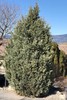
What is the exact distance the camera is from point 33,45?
501 inches

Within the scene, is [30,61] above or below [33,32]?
below

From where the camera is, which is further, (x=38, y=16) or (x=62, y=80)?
(x=62, y=80)

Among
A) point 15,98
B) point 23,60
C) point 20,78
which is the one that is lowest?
point 15,98

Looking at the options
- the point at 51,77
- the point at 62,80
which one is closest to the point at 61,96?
the point at 51,77

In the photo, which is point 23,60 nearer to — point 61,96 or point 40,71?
point 40,71

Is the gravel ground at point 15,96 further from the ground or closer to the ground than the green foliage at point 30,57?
closer to the ground

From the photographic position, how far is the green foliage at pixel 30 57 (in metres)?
12.6

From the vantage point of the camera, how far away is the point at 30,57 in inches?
500

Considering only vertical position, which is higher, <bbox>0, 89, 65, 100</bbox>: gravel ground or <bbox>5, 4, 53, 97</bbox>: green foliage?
<bbox>5, 4, 53, 97</bbox>: green foliage

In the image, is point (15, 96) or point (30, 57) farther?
point (15, 96)

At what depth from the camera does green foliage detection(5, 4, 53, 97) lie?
1258 cm

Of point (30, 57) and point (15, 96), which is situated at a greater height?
point (30, 57)

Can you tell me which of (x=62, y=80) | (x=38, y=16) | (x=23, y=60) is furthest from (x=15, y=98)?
(x=62, y=80)

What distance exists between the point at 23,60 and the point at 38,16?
2167 mm
